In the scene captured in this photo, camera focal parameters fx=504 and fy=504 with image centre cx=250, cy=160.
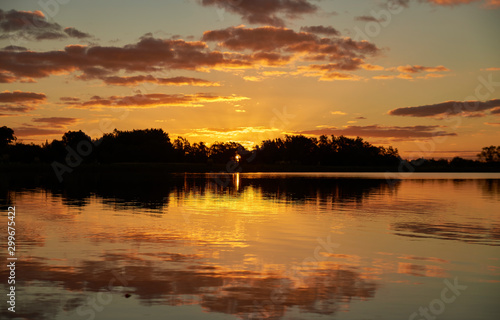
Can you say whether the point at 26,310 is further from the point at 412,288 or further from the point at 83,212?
the point at 83,212

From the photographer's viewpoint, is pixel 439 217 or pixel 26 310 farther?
pixel 439 217

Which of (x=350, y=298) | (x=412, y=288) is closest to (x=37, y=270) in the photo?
(x=350, y=298)

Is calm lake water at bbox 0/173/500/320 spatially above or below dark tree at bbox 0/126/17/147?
below

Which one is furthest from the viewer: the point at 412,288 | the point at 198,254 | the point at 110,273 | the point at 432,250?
the point at 432,250

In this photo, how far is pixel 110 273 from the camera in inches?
645

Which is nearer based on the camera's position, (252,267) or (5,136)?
(252,267)

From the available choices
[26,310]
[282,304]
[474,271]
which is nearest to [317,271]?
[282,304]

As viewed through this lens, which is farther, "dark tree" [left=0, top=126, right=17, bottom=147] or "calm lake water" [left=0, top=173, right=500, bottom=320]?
"dark tree" [left=0, top=126, right=17, bottom=147]

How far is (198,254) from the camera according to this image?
20.1m

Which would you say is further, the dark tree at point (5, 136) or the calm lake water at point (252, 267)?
the dark tree at point (5, 136)

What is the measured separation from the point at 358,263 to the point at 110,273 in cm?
888

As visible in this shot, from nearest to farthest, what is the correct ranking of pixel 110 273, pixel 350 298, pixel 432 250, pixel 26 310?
pixel 26 310 → pixel 350 298 → pixel 110 273 → pixel 432 250

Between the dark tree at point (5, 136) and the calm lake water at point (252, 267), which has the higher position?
the dark tree at point (5, 136)

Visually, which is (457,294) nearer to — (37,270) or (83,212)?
(37,270)
